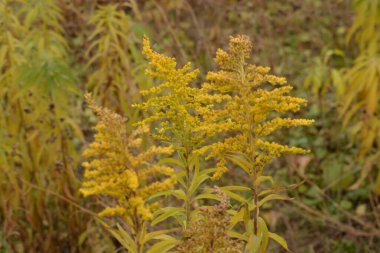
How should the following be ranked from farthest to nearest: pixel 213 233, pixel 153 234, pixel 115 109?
pixel 115 109, pixel 153 234, pixel 213 233

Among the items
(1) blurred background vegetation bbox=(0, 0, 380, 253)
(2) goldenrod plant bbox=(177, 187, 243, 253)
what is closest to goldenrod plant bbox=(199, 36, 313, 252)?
(2) goldenrod plant bbox=(177, 187, 243, 253)

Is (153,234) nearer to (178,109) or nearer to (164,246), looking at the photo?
(164,246)

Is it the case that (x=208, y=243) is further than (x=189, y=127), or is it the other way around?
(x=189, y=127)

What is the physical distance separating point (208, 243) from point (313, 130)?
3.99 meters

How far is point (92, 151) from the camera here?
5.50ft

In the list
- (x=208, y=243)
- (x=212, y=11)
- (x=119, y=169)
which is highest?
(x=212, y=11)

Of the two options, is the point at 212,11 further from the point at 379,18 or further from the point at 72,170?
the point at 72,170

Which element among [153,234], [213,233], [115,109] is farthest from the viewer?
[115,109]

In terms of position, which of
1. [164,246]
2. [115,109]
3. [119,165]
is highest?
[115,109]

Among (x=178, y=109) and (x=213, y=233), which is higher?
(x=178, y=109)

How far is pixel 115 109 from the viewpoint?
12.3ft

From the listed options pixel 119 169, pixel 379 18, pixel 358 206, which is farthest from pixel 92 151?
pixel 358 206

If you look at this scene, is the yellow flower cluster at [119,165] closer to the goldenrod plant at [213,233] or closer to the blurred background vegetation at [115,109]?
the goldenrod plant at [213,233]

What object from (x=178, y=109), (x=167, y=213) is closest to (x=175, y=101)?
(x=178, y=109)
